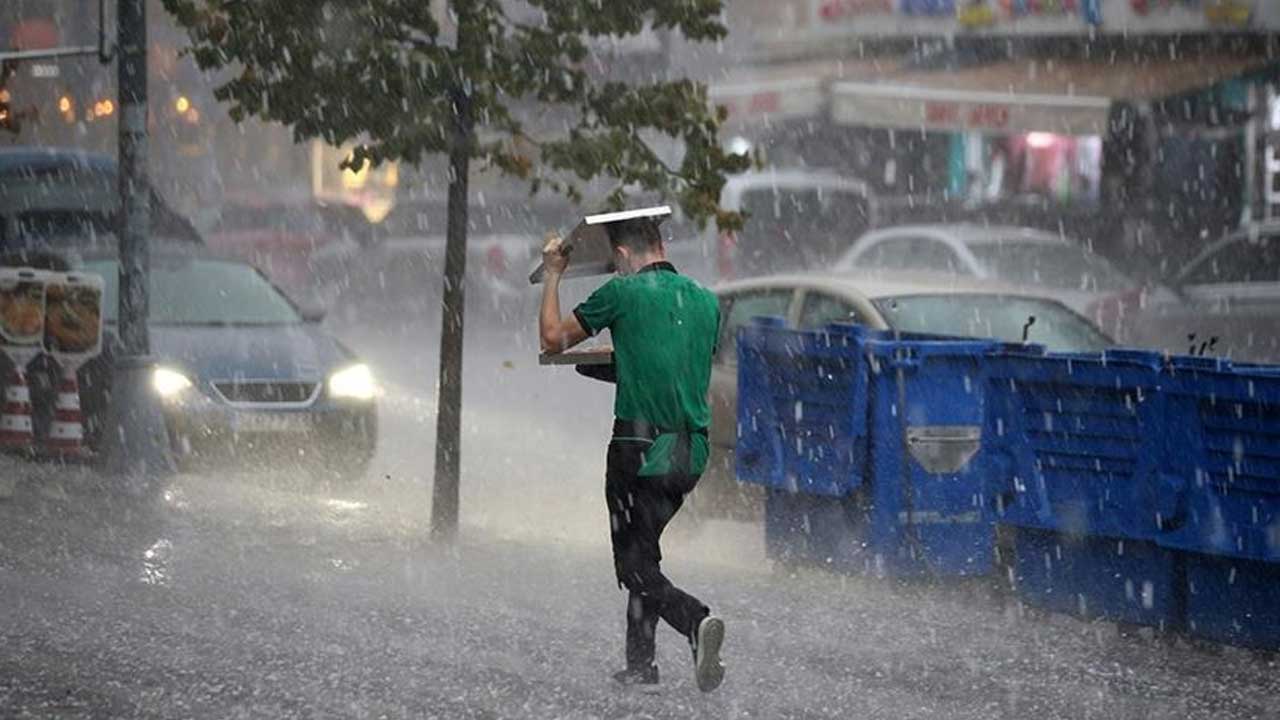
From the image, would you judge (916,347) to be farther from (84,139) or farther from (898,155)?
(84,139)

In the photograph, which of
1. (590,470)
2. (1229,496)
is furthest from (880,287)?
(590,470)

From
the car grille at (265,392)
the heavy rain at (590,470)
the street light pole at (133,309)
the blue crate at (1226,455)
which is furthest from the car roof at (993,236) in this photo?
the blue crate at (1226,455)

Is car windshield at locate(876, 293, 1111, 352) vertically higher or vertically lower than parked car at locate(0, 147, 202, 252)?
higher

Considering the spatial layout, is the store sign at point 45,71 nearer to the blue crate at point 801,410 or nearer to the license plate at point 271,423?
the license plate at point 271,423

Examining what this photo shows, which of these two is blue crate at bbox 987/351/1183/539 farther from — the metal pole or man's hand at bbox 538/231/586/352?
the metal pole

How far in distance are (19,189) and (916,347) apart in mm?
11792

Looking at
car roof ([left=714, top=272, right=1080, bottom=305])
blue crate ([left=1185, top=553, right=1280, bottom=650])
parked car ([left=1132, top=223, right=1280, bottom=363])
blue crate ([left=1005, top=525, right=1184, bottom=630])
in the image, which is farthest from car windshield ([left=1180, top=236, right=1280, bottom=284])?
blue crate ([left=1185, top=553, right=1280, bottom=650])

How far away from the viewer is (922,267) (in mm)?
23328

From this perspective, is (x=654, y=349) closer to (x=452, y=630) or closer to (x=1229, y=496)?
(x=452, y=630)

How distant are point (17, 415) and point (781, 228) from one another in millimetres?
16808

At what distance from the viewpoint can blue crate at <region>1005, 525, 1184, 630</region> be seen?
10.5 meters

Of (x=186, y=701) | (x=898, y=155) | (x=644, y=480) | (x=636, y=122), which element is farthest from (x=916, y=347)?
Answer: (x=898, y=155)

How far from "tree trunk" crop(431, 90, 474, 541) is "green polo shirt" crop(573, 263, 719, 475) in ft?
12.6

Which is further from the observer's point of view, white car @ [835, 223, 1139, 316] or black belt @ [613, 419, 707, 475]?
white car @ [835, 223, 1139, 316]
